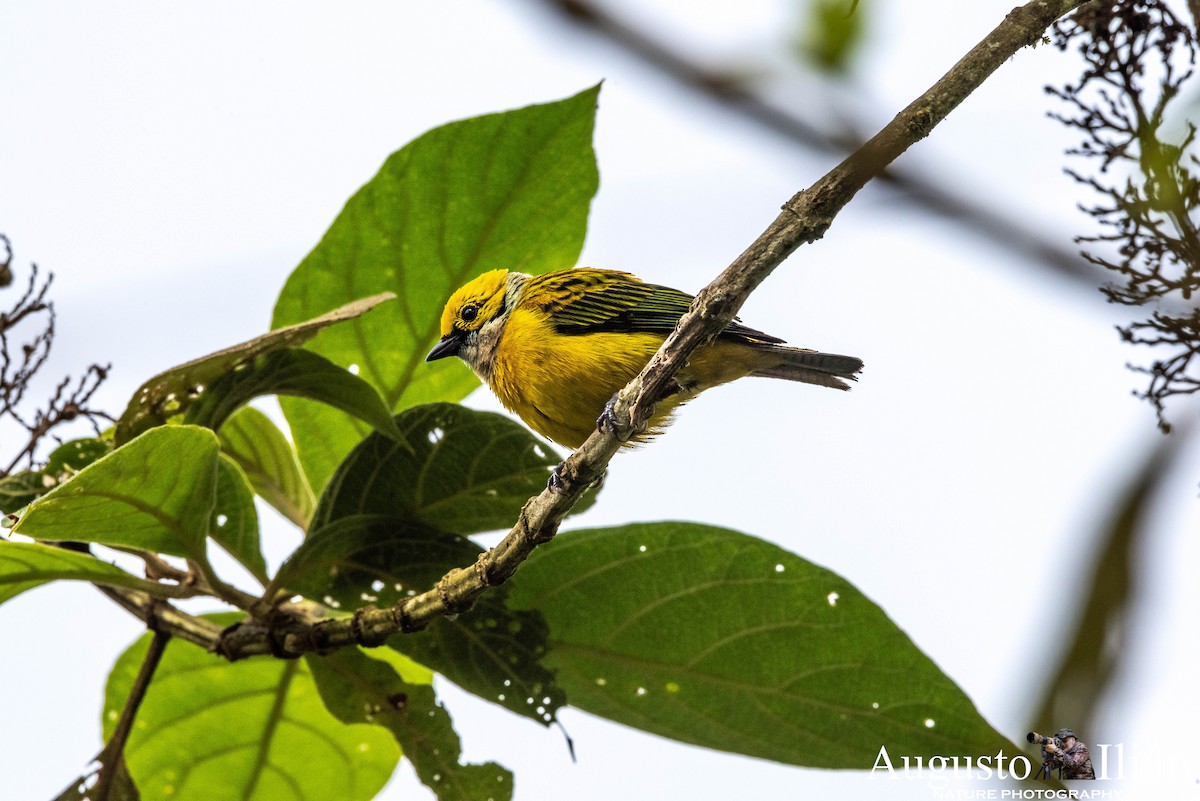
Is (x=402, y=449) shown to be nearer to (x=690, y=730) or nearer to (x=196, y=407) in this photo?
(x=196, y=407)

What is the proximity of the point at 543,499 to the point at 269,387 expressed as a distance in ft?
2.83

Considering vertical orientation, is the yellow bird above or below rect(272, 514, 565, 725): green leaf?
above

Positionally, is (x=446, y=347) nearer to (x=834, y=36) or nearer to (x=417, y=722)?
(x=417, y=722)

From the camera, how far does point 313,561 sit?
9.77ft

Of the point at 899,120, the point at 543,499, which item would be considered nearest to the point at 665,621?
the point at 543,499

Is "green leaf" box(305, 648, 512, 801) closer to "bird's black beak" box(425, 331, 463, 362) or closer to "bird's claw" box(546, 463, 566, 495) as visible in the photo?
"bird's claw" box(546, 463, 566, 495)

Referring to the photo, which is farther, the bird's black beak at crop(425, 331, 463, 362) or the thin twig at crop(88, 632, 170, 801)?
the bird's black beak at crop(425, 331, 463, 362)

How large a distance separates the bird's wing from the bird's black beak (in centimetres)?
30

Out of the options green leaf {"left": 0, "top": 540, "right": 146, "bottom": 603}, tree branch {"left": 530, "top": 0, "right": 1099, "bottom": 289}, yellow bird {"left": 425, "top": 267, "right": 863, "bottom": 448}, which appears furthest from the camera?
yellow bird {"left": 425, "top": 267, "right": 863, "bottom": 448}

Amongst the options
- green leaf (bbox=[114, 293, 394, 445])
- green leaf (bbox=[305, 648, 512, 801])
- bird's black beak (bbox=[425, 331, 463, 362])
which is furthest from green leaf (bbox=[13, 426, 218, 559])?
bird's black beak (bbox=[425, 331, 463, 362])

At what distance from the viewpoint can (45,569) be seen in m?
2.76

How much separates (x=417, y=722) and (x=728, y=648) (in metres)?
0.82

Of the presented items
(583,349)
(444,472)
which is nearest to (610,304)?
(583,349)

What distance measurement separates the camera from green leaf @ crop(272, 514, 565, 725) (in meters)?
2.98
